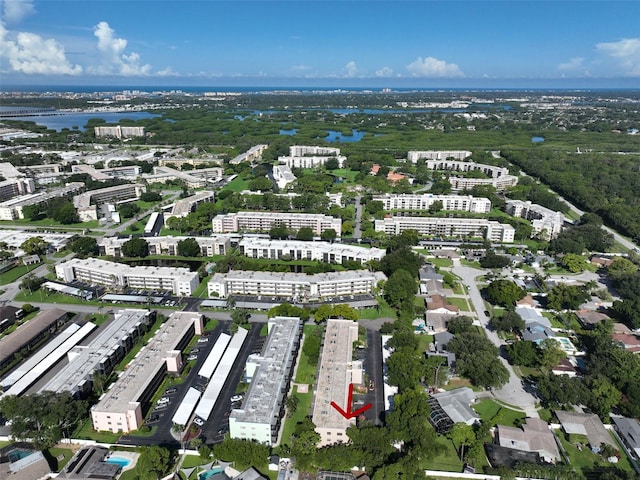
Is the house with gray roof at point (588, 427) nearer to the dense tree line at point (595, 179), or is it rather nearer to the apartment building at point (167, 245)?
the apartment building at point (167, 245)

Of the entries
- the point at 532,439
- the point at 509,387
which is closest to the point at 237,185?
the point at 509,387

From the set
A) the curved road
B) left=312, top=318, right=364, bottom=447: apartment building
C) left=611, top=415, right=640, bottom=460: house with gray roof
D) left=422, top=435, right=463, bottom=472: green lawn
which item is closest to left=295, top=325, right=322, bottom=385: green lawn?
left=312, top=318, right=364, bottom=447: apartment building

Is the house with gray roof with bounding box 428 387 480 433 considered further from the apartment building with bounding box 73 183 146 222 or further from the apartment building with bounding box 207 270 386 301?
the apartment building with bounding box 73 183 146 222

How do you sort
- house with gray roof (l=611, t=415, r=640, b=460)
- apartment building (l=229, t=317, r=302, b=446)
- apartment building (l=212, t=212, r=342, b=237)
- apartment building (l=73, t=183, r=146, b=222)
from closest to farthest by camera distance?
1. house with gray roof (l=611, t=415, r=640, b=460)
2. apartment building (l=229, t=317, r=302, b=446)
3. apartment building (l=212, t=212, r=342, b=237)
4. apartment building (l=73, t=183, r=146, b=222)

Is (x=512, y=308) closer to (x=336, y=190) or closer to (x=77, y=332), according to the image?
(x=77, y=332)

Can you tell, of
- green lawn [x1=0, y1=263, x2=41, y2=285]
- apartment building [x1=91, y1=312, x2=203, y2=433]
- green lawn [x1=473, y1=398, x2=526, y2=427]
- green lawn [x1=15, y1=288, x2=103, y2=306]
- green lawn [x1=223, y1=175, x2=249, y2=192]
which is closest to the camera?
apartment building [x1=91, y1=312, x2=203, y2=433]

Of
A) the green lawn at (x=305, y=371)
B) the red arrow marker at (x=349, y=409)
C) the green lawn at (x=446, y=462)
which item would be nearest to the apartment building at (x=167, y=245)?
the green lawn at (x=305, y=371)

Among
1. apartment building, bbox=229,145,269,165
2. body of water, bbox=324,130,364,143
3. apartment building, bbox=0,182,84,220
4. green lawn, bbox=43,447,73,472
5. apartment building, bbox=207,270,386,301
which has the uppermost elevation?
body of water, bbox=324,130,364,143

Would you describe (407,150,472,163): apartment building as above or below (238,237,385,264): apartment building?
above
